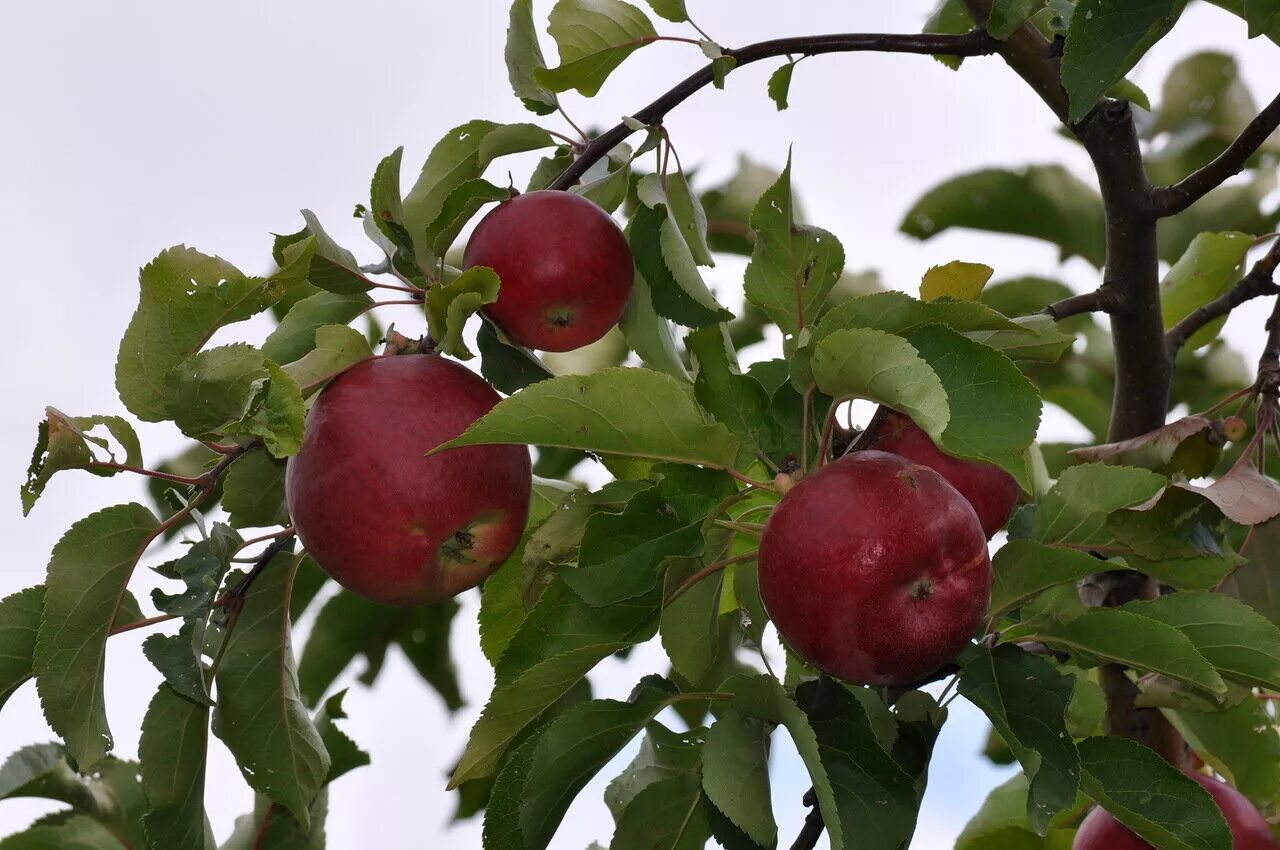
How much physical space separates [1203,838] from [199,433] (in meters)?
0.97

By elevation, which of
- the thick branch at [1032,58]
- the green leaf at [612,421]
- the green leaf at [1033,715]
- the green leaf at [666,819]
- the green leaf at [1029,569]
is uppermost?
the thick branch at [1032,58]

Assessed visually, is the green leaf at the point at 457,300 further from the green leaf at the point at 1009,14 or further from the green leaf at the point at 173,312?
the green leaf at the point at 1009,14

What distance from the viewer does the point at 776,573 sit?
111 cm

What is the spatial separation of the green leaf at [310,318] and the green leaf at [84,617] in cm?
22

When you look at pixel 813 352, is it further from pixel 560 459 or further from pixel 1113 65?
pixel 560 459

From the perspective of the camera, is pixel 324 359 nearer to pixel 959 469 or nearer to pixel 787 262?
pixel 787 262

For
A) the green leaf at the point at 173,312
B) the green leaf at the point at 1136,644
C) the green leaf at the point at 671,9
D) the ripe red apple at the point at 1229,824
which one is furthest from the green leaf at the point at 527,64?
the ripe red apple at the point at 1229,824

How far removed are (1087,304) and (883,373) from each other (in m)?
0.66

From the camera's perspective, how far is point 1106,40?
46.8 inches

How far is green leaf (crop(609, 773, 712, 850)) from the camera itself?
1.22 m

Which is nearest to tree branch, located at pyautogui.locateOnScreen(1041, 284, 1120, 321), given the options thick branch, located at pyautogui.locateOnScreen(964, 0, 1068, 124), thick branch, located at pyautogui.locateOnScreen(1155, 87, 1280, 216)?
thick branch, located at pyautogui.locateOnScreen(1155, 87, 1280, 216)

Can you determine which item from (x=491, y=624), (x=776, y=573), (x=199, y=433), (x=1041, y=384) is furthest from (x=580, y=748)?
(x=1041, y=384)

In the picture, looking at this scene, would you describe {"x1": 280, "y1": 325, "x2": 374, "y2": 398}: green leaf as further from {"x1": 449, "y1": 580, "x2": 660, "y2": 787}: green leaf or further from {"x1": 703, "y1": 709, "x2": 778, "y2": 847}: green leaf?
{"x1": 703, "y1": 709, "x2": 778, "y2": 847}: green leaf

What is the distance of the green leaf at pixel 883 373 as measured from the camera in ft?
3.24
